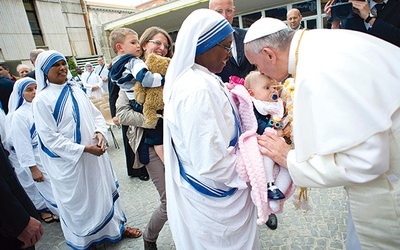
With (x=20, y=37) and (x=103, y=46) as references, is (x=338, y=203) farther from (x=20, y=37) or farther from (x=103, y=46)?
(x=103, y=46)

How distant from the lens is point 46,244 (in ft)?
10.2

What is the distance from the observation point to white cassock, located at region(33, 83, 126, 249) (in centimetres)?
241

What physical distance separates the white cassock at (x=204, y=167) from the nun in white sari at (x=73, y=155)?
1.31 metres

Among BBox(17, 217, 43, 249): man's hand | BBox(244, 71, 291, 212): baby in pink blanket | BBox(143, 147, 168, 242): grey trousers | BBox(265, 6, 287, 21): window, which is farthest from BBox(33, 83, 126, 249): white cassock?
BBox(265, 6, 287, 21): window

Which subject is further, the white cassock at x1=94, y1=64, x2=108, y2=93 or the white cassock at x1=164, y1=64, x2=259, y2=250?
the white cassock at x1=94, y1=64, x2=108, y2=93

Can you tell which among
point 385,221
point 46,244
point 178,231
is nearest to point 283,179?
point 385,221

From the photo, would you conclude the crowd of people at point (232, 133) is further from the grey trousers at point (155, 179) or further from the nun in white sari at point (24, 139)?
the nun in white sari at point (24, 139)

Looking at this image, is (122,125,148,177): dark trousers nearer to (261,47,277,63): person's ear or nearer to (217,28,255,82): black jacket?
(217,28,255,82): black jacket

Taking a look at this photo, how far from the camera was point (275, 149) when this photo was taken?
1.47 m

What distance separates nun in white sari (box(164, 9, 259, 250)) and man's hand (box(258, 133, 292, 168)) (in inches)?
7.2

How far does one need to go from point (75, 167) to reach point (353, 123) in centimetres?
253

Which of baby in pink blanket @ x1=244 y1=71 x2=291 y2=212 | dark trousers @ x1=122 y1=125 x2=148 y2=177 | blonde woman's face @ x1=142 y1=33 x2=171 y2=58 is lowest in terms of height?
dark trousers @ x1=122 y1=125 x2=148 y2=177

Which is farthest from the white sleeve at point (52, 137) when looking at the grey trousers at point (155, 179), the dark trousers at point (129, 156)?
the dark trousers at point (129, 156)

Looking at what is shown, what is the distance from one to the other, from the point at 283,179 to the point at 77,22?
2010 centimetres
